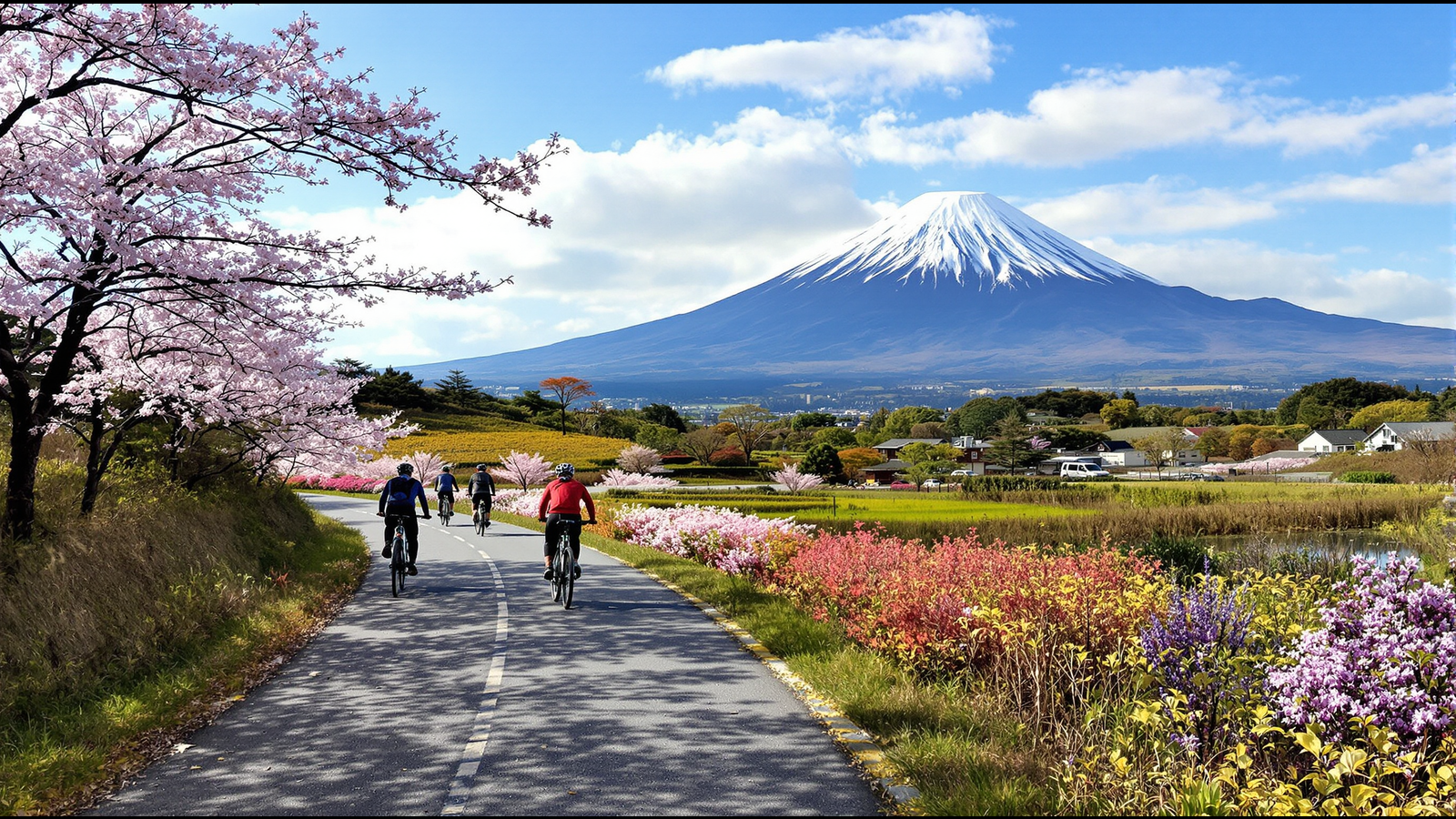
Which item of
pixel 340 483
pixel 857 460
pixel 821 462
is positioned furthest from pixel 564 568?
pixel 857 460

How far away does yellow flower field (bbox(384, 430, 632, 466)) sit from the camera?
6675cm

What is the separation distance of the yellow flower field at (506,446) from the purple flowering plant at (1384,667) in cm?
5726

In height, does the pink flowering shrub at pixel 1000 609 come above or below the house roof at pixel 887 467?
above

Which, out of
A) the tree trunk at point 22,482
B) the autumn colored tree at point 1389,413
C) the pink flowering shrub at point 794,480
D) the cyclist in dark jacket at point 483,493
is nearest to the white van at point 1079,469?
the autumn colored tree at point 1389,413

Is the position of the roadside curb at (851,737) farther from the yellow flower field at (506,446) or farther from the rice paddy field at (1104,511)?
the yellow flower field at (506,446)

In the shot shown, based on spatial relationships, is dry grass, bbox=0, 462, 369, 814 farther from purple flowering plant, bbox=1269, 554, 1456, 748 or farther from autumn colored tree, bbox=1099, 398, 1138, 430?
autumn colored tree, bbox=1099, 398, 1138, 430

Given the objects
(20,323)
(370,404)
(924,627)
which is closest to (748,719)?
(924,627)

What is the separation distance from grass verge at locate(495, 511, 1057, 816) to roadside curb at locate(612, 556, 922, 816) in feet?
0.19

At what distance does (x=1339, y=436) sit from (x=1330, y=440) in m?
1.83

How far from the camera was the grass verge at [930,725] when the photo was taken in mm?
4859

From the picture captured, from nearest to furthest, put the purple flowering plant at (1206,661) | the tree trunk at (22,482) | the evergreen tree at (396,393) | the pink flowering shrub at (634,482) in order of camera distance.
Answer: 1. the purple flowering plant at (1206,661)
2. the tree trunk at (22,482)
3. the pink flowering shrub at (634,482)
4. the evergreen tree at (396,393)

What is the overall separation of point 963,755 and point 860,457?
83.2m

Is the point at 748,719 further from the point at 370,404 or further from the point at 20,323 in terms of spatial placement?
the point at 370,404

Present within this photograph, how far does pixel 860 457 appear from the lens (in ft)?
288
